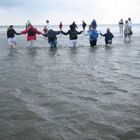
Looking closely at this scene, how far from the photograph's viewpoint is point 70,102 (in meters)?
9.37

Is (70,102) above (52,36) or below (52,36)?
below

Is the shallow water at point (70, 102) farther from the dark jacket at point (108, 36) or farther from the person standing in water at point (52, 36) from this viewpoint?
the dark jacket at point (108, 36)

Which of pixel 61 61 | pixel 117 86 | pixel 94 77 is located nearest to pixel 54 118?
pixel 117 86

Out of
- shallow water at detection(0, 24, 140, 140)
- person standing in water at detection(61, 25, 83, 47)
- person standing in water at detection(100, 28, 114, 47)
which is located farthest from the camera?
person standing in water at detection(100, 28, 114, 47)

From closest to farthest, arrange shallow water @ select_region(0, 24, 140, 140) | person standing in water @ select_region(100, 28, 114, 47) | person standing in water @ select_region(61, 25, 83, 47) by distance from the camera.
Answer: shallow water @ select_region(0, 24, 140, 140)
person standing in water @ select_region(61, 25, 83, 47)
person standing in water @ select_region(100, 28, 114, 47)

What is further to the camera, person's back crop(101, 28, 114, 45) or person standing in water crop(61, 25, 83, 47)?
person's back crop(101, 28, 114, 45)

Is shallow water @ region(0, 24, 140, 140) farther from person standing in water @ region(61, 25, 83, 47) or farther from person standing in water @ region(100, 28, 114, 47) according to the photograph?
person standing in water @ region(100, 28, 114, 47)

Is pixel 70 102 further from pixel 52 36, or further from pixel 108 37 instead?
pixel 108 37

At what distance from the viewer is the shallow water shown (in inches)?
282

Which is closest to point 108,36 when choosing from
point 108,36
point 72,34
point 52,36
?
point 108,36

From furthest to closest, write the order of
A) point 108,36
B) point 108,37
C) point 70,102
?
point 108,37 < point 108,36 < point 70,102

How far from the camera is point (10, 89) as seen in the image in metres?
11.1

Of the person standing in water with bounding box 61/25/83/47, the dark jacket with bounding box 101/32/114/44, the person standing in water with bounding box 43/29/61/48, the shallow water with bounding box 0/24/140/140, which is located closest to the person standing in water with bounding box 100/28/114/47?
the dark jacket with bounding box 101/32/114/44

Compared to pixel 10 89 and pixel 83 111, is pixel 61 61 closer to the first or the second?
pixel 10 89
